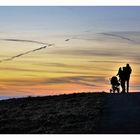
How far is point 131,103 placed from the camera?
1103 inches

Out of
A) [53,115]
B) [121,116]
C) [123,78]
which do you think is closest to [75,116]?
[53,115]

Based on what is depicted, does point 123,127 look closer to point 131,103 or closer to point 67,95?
point 131,103

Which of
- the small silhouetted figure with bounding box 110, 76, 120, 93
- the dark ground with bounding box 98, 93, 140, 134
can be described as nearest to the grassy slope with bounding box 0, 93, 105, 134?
the dark ground with bounding box 98, 93, 140, 134

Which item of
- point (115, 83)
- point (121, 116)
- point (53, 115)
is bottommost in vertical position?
point (121, 116)

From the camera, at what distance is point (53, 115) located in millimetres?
26578

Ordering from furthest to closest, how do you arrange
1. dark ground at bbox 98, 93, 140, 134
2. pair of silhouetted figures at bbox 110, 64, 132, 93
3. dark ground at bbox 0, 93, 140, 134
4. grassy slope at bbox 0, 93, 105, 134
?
pair of silhouetted figures at bbox 110, 64, 132, 93 < grassy slope at bbox 0, 93, 105, 134 < dark ground at bbox 0, 93, 140, 134 < dark ground at bbox 98, 93, 140, 134

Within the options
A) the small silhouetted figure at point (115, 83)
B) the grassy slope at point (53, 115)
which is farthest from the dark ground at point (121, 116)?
the small silhouetted figure at point (115, 83)

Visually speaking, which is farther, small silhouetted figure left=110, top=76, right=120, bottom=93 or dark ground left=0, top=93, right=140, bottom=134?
small silhouetted figure left=110, top=76, right=120, bottom=93

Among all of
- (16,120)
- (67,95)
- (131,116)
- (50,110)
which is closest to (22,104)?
(67,95)

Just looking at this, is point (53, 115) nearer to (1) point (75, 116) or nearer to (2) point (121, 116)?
(1) point (75, 116)

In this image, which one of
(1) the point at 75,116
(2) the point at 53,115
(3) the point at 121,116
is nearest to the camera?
(3) the point at 121,116

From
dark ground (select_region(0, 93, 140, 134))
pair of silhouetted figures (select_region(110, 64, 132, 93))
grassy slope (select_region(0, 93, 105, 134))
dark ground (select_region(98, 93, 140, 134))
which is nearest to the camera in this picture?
dark ground (select_region(98, 93, 140, 134))

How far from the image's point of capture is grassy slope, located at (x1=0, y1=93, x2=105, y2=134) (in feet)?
72.8

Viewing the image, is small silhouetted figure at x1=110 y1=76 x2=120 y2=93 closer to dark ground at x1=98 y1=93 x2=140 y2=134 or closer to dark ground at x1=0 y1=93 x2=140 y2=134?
dark ground at x1=0 y1=93 x2=140 y2=134
